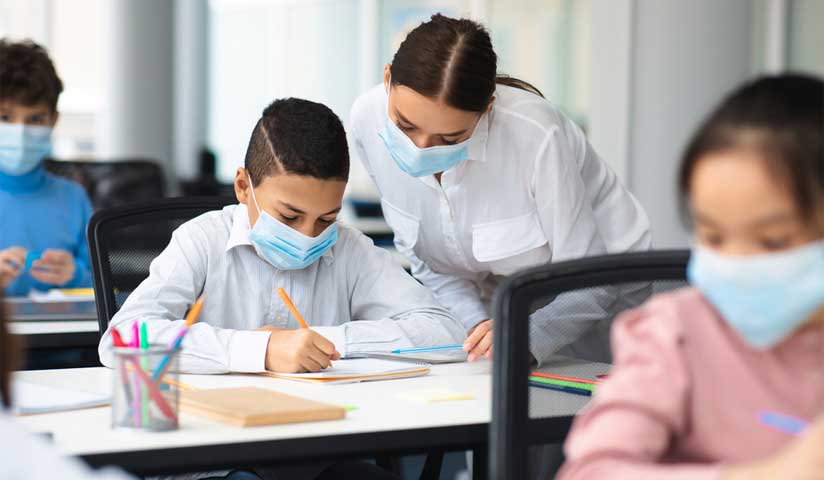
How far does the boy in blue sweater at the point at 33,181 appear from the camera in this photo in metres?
2.79

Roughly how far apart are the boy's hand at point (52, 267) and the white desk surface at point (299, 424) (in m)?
0.97

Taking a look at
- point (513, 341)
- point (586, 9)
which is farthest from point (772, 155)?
point (586, 9)

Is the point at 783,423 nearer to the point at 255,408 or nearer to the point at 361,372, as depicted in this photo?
the point at 255,408

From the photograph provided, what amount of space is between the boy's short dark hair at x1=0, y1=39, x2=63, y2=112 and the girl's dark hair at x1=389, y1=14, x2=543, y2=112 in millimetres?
1259

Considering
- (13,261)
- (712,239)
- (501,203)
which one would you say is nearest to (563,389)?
(712,239)

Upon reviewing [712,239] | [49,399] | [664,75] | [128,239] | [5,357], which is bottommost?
[49,399]

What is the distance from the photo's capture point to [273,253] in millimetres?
1883

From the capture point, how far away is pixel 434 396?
1.51 metres

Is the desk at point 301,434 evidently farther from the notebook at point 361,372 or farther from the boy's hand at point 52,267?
the boy's hand at point 52,267

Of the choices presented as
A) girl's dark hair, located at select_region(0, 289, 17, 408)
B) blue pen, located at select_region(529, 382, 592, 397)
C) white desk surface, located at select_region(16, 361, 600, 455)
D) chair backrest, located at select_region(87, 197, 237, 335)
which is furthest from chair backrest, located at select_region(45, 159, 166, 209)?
girl's dark hair, located at select_region(0, 289, 17, 408)

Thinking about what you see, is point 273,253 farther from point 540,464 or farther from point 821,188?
point 821,188

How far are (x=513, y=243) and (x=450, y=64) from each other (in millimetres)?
361

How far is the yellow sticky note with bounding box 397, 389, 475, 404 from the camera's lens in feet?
4.91

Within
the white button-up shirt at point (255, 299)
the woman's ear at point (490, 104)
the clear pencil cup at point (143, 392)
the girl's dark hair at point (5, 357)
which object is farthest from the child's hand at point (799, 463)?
the woman's ear at point (490, 104)
